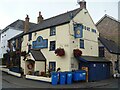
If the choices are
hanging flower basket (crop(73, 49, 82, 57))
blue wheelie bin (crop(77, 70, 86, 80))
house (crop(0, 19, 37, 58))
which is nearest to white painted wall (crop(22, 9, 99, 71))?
hanging flower basket (crop(73, 49, 82, 57))

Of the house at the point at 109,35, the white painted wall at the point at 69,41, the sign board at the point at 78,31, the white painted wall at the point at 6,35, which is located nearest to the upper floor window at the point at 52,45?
the white painted wall at the point at 69,41

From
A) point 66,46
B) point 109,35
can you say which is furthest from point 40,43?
point 109,35

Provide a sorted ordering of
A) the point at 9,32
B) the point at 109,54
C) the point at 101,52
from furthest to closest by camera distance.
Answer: the point at 9,32
the point at 101,52
the point at 109,54

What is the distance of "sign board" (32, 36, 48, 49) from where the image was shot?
2491 cm

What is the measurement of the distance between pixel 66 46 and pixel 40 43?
5.40 meters

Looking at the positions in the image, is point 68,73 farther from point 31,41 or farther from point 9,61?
point 9,61

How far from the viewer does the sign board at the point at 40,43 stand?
2491 centimetres

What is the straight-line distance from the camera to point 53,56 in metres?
23.4

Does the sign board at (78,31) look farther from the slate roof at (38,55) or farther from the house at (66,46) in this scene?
the slate roof at (38,55)

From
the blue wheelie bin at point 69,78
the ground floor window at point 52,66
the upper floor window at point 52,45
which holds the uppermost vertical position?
the upper floor window at point 52,45

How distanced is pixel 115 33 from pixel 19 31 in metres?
19.9

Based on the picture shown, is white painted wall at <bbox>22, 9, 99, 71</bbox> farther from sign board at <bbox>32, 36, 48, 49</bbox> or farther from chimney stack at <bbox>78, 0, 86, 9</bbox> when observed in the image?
chimney stack at <bbox>78, 0, 86, 9</bbox>

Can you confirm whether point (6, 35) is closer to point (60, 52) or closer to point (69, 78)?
point (60, 52)

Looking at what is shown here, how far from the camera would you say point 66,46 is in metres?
21.8
